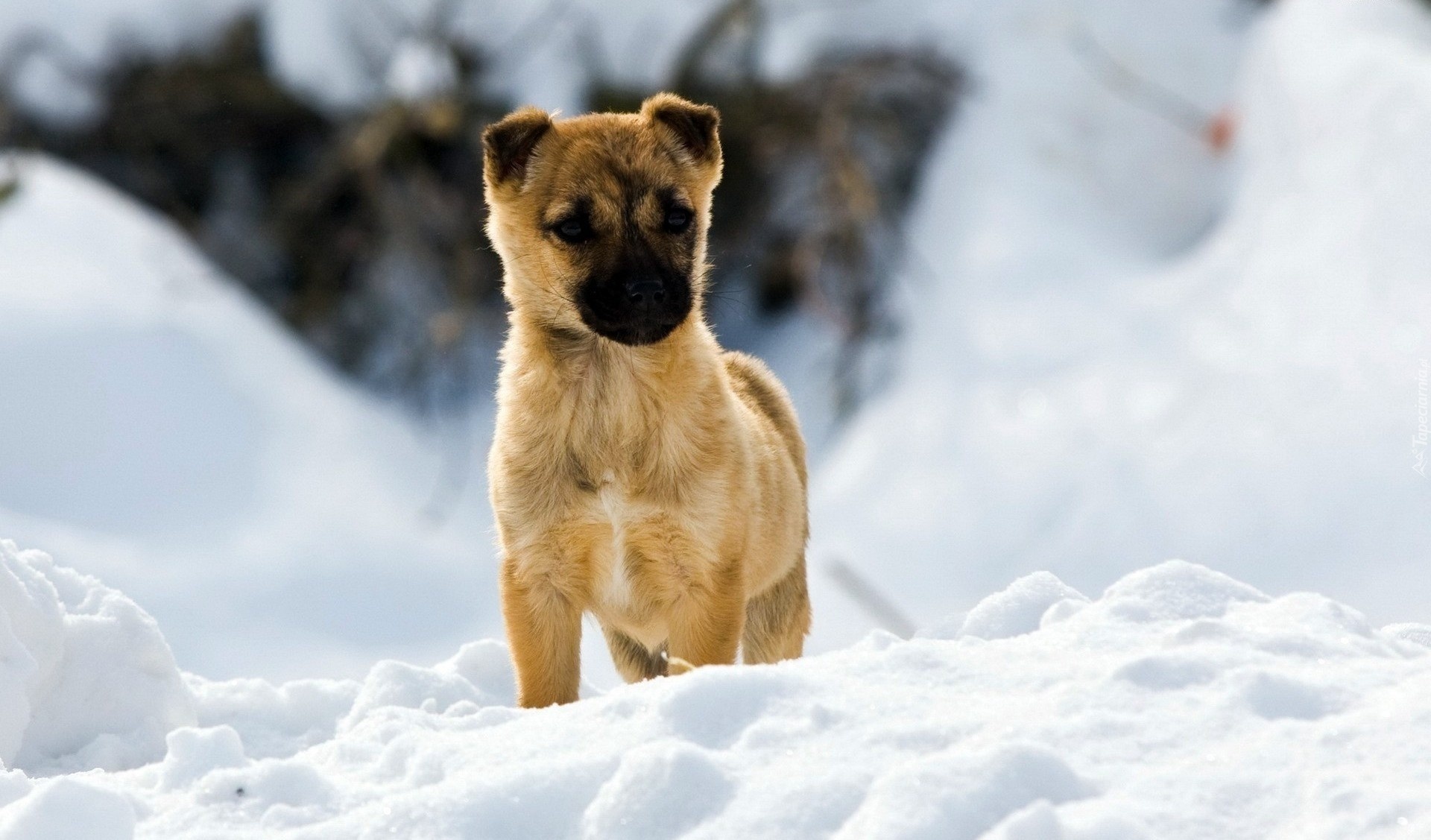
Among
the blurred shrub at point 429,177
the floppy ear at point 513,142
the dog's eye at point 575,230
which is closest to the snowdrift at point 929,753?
the dog's eye at point 575,230

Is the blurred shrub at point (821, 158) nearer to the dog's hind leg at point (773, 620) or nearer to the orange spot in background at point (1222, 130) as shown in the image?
the orange spot in background at point (1222, 130)

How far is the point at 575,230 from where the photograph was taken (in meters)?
4.42

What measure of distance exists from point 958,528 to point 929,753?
7.29 meters

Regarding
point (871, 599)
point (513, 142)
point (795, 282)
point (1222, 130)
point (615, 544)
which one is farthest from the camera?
point (795, 282)

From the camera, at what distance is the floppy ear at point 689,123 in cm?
481

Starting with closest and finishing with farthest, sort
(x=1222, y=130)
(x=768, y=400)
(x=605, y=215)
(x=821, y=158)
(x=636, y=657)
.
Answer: (x=605, y=215) < (x=636, y=657) < (x=768, y=400) < (x=1222, y=130) < (x=821, y=158)

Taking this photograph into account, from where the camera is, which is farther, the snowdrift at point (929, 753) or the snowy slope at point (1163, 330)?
the snowy slope at point (1163, 330)

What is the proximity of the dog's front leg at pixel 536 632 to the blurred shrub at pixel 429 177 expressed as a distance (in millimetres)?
7536

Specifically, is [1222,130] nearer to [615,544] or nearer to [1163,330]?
[1163,330]

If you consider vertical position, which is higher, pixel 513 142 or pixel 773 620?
pixel 513 142

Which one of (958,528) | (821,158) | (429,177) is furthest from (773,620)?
(429,177)

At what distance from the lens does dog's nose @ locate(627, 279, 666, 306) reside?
4.15m

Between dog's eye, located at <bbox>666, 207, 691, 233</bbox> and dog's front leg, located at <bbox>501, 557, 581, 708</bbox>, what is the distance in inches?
40.3

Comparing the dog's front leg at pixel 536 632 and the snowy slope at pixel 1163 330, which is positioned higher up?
the snowy slope at pixel 1163 330
